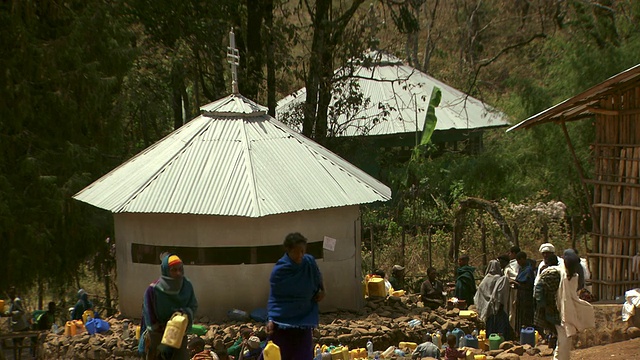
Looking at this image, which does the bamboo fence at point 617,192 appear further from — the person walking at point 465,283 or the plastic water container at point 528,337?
the plastic water container at point 528,337

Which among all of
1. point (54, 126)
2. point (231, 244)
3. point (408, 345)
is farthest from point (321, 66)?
point (408, 345)

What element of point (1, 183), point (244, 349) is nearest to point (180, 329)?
point (244, 349)

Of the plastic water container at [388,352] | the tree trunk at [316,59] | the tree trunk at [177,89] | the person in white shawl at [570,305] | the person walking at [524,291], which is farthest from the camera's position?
the tree trunk at [316,59]

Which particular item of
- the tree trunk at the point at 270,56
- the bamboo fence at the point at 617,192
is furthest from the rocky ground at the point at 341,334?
the tree trunk at the point at 270,56

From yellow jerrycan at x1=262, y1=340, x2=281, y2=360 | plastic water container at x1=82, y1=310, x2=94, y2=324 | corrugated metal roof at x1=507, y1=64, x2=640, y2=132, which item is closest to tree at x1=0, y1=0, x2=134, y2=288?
plastic water container at x1=82, y1=310, x2=94, y2=324

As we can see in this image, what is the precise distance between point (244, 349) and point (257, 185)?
297cm

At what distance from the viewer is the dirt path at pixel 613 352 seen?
31.4ft

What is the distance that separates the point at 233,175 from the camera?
12914 millimetres

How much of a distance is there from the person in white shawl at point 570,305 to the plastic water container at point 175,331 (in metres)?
3.29

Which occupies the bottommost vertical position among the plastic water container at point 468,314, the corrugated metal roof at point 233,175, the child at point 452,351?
the plastic water container at point 468,314

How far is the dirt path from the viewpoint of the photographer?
9586 millimetres

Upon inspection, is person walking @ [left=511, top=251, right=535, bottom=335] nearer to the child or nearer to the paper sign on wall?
the child

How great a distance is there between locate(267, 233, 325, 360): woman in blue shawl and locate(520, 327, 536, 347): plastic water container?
4.38 m

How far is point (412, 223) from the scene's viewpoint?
67.4 feet
